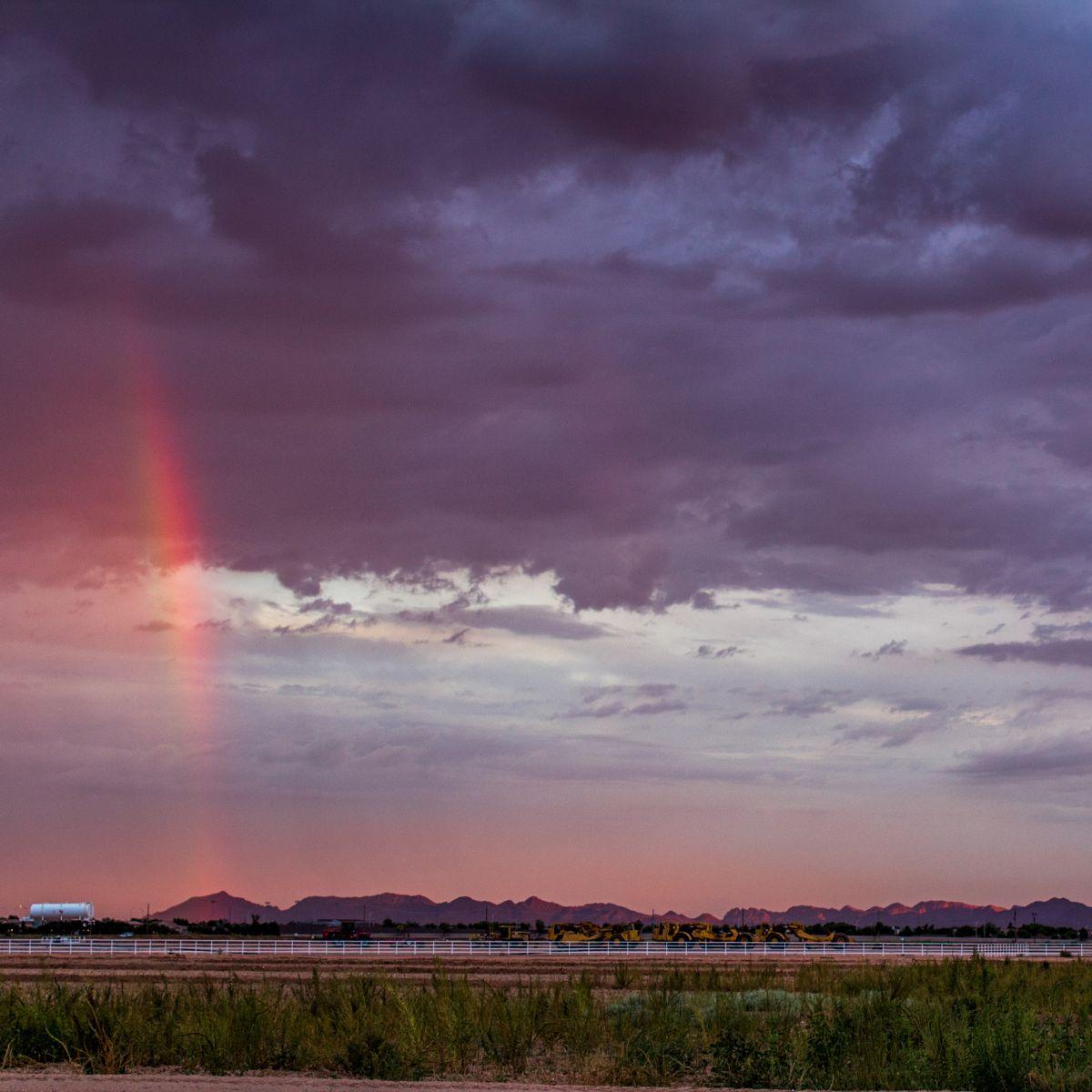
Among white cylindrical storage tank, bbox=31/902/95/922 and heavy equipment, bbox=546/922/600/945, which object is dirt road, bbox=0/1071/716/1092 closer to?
heavy equipment, bbox=546/922/600/945

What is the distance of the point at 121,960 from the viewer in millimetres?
74438

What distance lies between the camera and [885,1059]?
2153cm

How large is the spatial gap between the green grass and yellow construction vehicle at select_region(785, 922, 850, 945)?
264 ft

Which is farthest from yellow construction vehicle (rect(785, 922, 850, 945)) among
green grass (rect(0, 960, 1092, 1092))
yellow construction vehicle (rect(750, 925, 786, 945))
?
green grass (rect(0, 960, 1092, 1092))

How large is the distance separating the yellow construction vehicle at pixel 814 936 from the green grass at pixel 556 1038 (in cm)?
8037

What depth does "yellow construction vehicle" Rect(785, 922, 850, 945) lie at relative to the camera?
10449 cm

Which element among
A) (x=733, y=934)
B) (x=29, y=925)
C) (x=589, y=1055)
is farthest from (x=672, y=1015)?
(x=29, y=925)

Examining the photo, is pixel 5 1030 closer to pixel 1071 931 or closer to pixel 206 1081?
pixel 206 1081

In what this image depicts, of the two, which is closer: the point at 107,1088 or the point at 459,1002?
the point at 107,1088

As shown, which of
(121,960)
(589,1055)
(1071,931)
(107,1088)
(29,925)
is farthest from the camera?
(1071,931)

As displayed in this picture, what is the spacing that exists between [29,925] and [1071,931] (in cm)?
11794

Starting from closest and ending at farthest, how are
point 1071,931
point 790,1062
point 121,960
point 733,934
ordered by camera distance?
1. point 790,1062
2. point 121,960
3. point 733,934
4. point 1071,931

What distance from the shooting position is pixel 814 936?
10838 cm

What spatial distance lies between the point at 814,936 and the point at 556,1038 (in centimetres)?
8917
